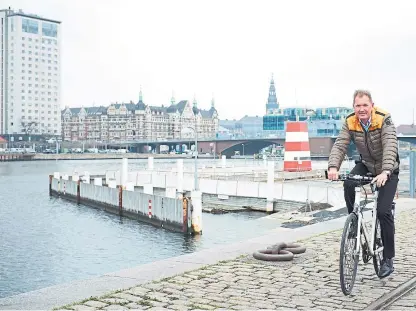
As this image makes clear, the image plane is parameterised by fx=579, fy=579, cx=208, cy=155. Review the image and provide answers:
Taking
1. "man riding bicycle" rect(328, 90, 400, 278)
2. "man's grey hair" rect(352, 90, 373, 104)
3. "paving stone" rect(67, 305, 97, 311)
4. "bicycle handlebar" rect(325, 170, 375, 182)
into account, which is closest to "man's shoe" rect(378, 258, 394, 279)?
"man riding bicycle" rect(328, 90, 400, 278)

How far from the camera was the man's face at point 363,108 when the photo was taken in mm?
5824

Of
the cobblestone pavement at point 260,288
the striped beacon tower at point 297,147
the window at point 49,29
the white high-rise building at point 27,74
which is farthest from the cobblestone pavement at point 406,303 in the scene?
the window at point 49,29

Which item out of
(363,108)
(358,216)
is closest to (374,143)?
(363,108)

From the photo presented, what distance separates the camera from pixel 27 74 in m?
164

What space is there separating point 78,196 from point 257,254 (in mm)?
27056

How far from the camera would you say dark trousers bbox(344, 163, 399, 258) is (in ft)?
19.6

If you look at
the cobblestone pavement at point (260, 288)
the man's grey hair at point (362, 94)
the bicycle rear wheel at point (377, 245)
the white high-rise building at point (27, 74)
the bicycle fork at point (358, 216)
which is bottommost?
the cobblestone pavement at point (260, 288)

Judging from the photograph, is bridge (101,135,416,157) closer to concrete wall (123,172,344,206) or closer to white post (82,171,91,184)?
white post (82,171,91,184)

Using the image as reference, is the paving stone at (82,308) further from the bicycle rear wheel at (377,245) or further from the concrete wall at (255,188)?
the concrete wall at (255,188)

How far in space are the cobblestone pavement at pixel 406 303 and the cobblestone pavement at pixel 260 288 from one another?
0.21 metres

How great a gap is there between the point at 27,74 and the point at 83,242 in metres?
154

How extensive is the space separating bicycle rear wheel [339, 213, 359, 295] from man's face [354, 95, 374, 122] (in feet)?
3.25

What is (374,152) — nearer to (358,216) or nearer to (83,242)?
(358,216)

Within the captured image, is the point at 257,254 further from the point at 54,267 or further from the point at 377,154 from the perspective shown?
the point at 54,267
